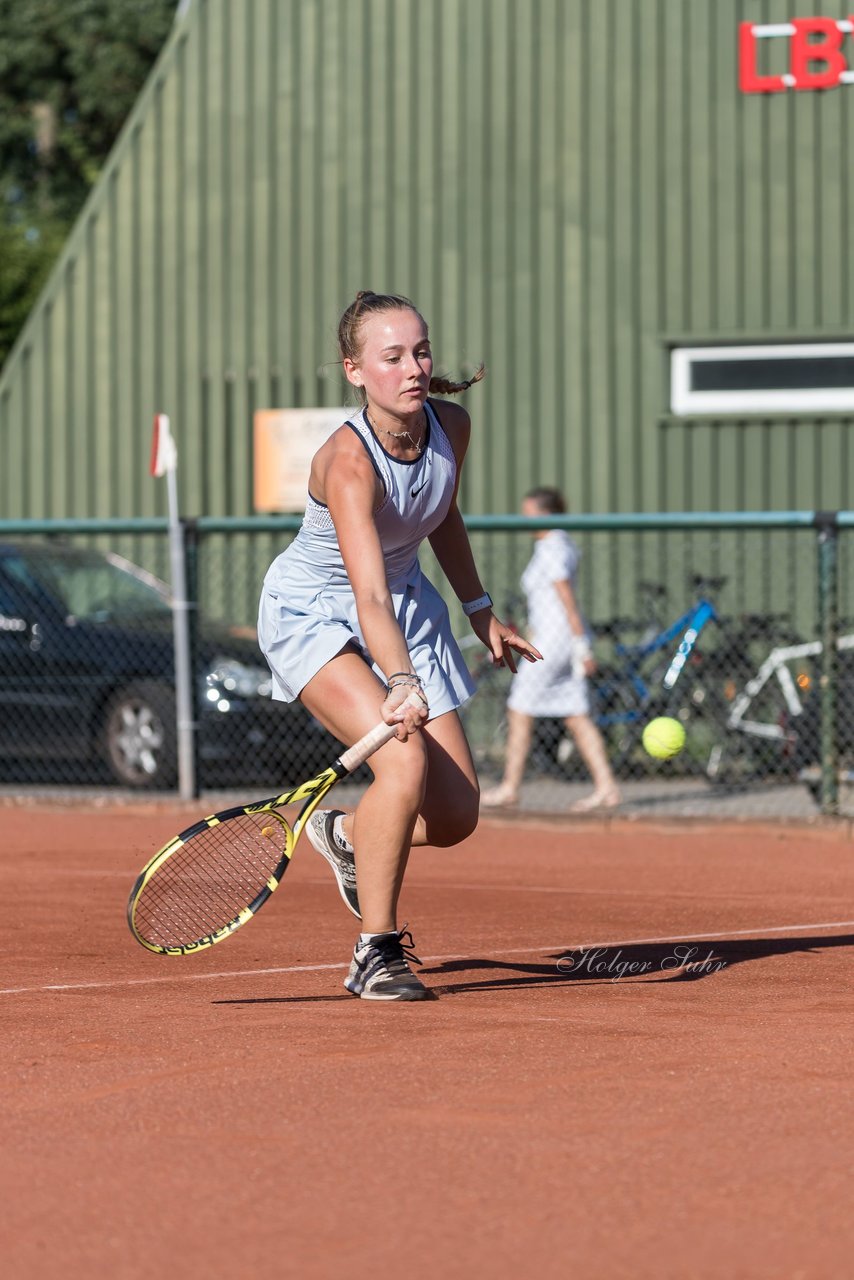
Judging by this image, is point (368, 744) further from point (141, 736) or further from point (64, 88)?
point (64, 88)

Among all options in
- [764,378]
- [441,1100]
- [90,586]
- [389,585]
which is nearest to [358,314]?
[389,585]

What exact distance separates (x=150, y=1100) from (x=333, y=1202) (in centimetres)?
94

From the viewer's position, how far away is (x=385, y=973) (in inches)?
234

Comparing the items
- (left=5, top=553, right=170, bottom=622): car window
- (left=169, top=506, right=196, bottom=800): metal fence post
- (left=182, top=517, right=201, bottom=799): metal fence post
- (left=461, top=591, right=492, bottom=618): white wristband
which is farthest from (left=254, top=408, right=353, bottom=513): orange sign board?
(left=461, top=591, right=492, bottom=618): white wristband

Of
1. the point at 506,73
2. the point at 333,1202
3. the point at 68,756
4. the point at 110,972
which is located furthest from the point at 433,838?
the point at 506,73

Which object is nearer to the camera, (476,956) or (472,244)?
(476,956)

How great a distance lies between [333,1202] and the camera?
152 inches

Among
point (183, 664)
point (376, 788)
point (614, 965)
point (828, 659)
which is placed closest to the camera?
point (376, 788)

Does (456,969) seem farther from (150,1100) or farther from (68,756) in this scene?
(68,756)

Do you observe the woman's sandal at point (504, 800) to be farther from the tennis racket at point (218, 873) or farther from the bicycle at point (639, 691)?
the tennis racket at point (218, 873)

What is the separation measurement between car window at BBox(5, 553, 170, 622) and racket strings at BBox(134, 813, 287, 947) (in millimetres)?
7443

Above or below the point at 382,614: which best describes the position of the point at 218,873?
below

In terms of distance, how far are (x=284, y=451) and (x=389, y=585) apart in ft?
38.8

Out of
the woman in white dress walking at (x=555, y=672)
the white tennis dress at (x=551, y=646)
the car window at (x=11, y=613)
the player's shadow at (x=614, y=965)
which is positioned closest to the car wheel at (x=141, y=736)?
the car window at (x=11, y=613)
